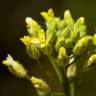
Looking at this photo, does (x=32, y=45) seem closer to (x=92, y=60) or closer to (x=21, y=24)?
(x=92, y=60)

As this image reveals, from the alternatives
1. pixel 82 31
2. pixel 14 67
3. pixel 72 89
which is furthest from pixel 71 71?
pixel 14 67

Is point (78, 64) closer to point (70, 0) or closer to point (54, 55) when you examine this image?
point (54, 55)

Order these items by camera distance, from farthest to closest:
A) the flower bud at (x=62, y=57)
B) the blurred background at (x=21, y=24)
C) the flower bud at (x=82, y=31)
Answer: the blurred background at (x=21, y=24) → the flower bud at (x=82, y=31) → the flower bud at (x=62, y=57)

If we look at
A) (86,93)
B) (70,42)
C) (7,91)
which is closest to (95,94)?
(86,93)

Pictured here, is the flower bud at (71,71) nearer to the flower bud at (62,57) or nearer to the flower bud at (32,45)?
the flower bud at (62,57)

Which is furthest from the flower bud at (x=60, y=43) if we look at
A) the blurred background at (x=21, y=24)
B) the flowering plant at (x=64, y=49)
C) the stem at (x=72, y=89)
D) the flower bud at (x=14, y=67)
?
the blurred background at (x=21, y=24)

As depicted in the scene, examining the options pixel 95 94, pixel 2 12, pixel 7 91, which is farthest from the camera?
pixel 2 12
